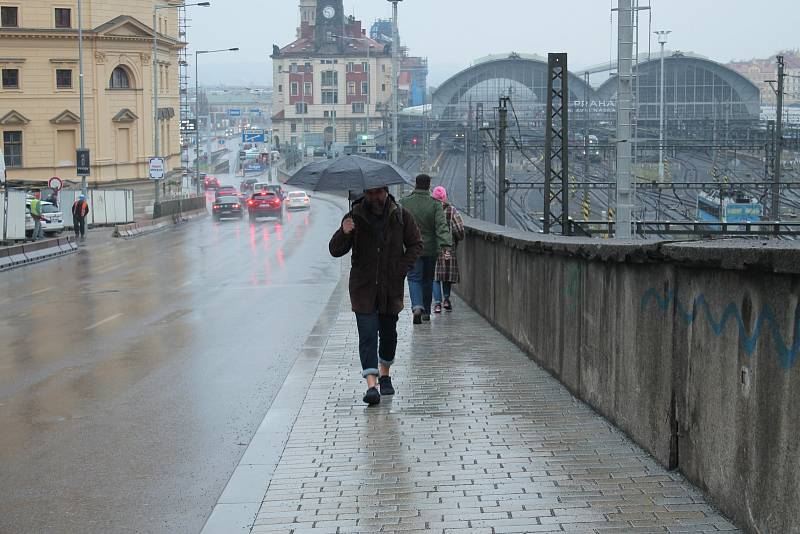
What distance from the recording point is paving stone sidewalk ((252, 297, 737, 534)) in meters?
6.39

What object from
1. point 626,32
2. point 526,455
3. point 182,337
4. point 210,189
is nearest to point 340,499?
point 526,455

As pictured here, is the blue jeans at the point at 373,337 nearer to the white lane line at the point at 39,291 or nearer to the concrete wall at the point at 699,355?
the concrete wall at the point at 699,355

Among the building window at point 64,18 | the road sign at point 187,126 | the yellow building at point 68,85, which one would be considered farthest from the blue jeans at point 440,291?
the road sign at point 187,126

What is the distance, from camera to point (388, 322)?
33.2ft

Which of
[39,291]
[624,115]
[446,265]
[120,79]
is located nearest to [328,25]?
[120,79]

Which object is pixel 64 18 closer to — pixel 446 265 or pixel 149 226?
pixel 149 226

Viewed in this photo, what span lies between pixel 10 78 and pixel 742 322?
2903 inches

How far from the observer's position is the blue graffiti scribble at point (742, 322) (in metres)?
5.24

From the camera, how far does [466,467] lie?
25.1 feet

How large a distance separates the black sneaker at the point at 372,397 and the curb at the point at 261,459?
541 mm

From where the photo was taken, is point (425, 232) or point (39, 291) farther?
point (39, 291)

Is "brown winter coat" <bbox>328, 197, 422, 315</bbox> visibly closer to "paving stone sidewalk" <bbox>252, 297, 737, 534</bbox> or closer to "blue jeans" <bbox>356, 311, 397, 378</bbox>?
"blue jeans" <bbox>356, 311, 397, 378</bbox>

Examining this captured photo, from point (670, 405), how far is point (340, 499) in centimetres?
193

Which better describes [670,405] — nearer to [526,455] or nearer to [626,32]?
[526,455]
